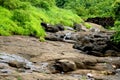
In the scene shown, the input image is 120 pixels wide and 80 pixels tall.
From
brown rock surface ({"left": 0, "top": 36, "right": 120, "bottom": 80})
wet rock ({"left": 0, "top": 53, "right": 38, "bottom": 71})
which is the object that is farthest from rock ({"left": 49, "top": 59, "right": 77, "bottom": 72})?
wet rock ({"left": 0, "top": 53, "right": 38, "bottom": 71})

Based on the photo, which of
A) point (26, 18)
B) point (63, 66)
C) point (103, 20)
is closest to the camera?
point (63, 66)

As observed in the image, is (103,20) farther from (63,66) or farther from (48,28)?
(63,66)

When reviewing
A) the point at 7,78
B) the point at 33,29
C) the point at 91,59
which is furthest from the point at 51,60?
the point at 33,29

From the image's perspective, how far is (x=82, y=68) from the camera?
1666 centimetres

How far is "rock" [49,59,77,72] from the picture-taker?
1562 cm

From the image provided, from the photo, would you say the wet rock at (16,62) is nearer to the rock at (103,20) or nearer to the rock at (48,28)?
the rock at (48,28)

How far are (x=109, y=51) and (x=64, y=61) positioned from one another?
579cm

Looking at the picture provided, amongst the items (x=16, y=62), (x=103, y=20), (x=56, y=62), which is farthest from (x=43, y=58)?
(x=103, y=20)

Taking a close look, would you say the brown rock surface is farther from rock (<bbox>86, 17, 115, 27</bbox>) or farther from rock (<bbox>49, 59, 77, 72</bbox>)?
rock (<bbox>86, 17, 115, 27</bbox>)

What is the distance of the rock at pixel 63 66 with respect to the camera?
1562 cm

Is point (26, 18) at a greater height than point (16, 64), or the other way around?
point (26, 18)

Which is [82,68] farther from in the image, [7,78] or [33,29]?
[33,29]

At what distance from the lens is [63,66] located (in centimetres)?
1562

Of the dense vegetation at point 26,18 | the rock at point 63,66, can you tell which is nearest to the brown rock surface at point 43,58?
the rock at point 63,66
